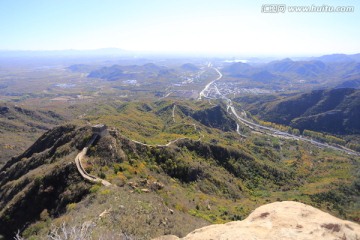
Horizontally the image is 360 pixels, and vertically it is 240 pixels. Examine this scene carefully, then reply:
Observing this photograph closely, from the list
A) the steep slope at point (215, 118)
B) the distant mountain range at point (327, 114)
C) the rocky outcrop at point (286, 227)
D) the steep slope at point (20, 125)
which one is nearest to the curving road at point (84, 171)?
the rocky outcrop at point (286, 227)

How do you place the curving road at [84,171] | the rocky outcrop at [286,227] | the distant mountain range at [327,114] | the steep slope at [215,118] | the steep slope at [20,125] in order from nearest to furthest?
the rocky outcrop at [286,227], the curving road at [84,171], the steep slope at [20,125], the steep slope at [215,118], the distant mountain range at [327,114]

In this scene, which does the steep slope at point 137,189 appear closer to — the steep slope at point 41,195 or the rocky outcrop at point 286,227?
the steep slope at point 41,195

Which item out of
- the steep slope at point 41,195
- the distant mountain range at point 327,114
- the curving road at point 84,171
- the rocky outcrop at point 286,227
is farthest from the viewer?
the distant mountain range at point 327,114

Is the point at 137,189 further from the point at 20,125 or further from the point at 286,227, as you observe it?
the point at 20,125

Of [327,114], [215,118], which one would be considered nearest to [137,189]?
[215,118]

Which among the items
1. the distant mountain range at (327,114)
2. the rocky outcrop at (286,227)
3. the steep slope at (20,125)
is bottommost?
the distant mountain range at (327,114)

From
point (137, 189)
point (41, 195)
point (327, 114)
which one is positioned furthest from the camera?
point (327, 114)

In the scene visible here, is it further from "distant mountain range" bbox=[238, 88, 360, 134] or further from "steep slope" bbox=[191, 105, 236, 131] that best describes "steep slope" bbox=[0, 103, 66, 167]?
"distant mountain range" bbox=[238, 88, 360, 134]

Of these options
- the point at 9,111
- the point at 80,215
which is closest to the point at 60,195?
the point at 80,215
